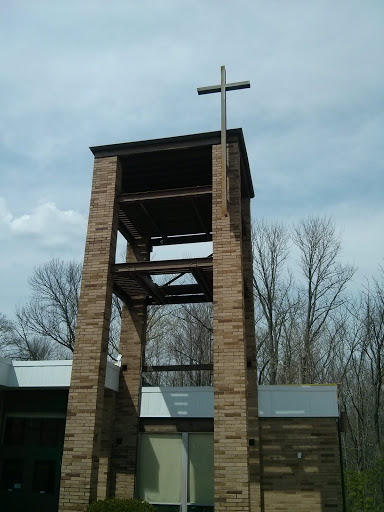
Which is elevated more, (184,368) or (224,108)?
(224,108)

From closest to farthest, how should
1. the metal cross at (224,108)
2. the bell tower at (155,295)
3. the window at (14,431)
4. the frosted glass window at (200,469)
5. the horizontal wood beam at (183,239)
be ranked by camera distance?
the bell tower at (155,295)
the metal cross at (224,108)
the frosted glass window at (200,469)
the window at (14,431)
the horizontal wood beam at (183,239)

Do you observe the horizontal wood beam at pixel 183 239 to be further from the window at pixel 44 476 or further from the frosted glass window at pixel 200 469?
the window at pixel 44 476

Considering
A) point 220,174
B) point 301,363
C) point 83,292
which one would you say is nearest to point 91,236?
point 83,292

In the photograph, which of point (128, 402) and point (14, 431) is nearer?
point (128, 402)

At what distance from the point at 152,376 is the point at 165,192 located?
17.8 meters

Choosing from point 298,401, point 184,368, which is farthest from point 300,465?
point 184,368

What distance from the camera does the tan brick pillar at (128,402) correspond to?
40.9 ft

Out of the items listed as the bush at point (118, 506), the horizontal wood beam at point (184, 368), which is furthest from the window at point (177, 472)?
the bush at point (118, 506)

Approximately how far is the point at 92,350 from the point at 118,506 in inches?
125

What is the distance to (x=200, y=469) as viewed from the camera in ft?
40.5

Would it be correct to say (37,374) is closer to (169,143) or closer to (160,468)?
(160,468)

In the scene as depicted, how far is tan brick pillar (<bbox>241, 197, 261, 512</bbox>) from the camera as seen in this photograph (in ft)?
38.6

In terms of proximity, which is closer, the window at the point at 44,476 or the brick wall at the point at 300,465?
the brick wall at the point at 300,465

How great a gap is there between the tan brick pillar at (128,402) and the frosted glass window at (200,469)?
1.53 metres
